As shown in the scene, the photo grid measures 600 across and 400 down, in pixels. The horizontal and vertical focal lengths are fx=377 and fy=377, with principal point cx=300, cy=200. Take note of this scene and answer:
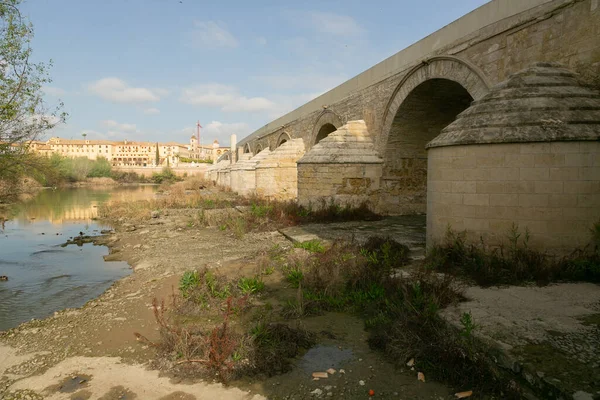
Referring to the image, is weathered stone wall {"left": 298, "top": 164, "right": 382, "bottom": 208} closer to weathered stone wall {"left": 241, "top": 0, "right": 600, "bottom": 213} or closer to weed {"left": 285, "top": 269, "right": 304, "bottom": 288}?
weathered stone wall {"left": 241, "top": 0, "right": 600, "bottom": 213}

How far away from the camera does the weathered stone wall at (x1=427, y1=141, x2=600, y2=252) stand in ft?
13.8

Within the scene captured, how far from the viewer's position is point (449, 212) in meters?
4.97

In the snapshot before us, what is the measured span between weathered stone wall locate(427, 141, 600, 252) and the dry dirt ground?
7.13ft

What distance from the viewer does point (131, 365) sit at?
3006 millimetres

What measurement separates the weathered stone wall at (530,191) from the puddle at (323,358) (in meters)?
2.57

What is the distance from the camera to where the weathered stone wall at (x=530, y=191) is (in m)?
4.21

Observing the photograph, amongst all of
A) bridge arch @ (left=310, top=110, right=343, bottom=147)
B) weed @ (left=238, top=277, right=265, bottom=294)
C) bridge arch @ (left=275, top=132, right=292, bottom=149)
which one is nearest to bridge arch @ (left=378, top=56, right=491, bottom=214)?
bridge arch @ (left=310, top=110, right=343, bottom=147)

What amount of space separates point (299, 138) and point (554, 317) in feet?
50.4

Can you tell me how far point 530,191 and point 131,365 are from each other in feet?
14.6

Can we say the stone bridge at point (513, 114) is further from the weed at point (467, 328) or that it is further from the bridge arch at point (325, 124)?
the bridge arch at point (325, 124)

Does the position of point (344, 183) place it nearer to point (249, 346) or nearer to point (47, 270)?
point (47, 270)

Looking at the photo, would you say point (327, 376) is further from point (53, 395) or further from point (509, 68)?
point (509, 68)

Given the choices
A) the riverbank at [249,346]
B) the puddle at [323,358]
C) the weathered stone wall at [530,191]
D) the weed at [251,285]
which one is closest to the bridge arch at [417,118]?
the weathered stone wall at [530,191]

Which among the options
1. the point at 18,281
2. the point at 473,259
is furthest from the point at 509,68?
the point at 18,281
